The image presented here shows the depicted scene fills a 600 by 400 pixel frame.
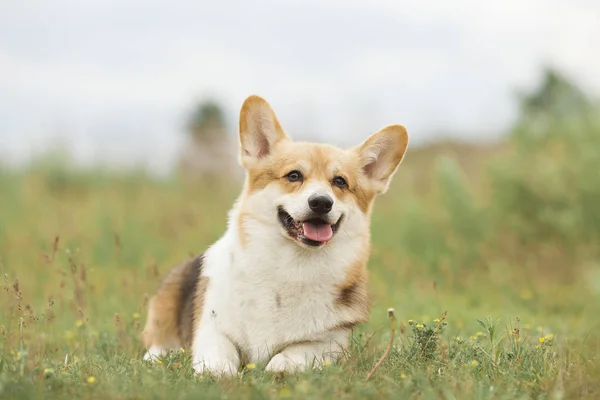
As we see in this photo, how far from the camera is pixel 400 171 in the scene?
12.9 metres

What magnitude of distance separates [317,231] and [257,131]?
785 millimetres

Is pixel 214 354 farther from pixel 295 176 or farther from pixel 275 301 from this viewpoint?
pixel 295 176

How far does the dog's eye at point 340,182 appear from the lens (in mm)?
3820

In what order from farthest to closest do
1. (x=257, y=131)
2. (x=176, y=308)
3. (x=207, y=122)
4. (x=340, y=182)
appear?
1. (x=207, y=122)
2. (x=176, y=308)
3. (x=257, y=131)
4. (x=340, y=182)

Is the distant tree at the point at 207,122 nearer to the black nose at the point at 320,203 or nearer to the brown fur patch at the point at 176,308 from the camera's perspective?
the brown fur patch at the point at 176,308

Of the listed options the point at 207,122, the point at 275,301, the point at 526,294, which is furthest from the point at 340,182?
the point at 207,122

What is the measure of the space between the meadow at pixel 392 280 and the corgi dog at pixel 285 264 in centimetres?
19

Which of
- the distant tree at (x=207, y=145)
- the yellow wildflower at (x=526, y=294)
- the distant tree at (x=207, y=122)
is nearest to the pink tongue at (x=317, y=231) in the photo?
the yellow wildflower at (x=526, y=294)

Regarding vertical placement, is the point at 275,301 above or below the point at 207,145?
above

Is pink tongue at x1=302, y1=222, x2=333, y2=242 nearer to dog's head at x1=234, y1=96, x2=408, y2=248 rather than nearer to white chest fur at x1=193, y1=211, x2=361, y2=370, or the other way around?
dog's head at x1=234, y1=96, x2=408, y2=248

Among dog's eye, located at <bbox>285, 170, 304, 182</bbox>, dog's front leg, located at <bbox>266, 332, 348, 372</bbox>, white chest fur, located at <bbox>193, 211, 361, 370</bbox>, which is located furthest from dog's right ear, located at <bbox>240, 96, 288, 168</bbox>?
dog's front leg, located at <bbox>266, 332, 348, 372</bbox>

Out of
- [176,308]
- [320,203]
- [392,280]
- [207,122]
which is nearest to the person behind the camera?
[320,203]

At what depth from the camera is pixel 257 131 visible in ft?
13.3

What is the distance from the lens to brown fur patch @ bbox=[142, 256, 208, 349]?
4.13 m
